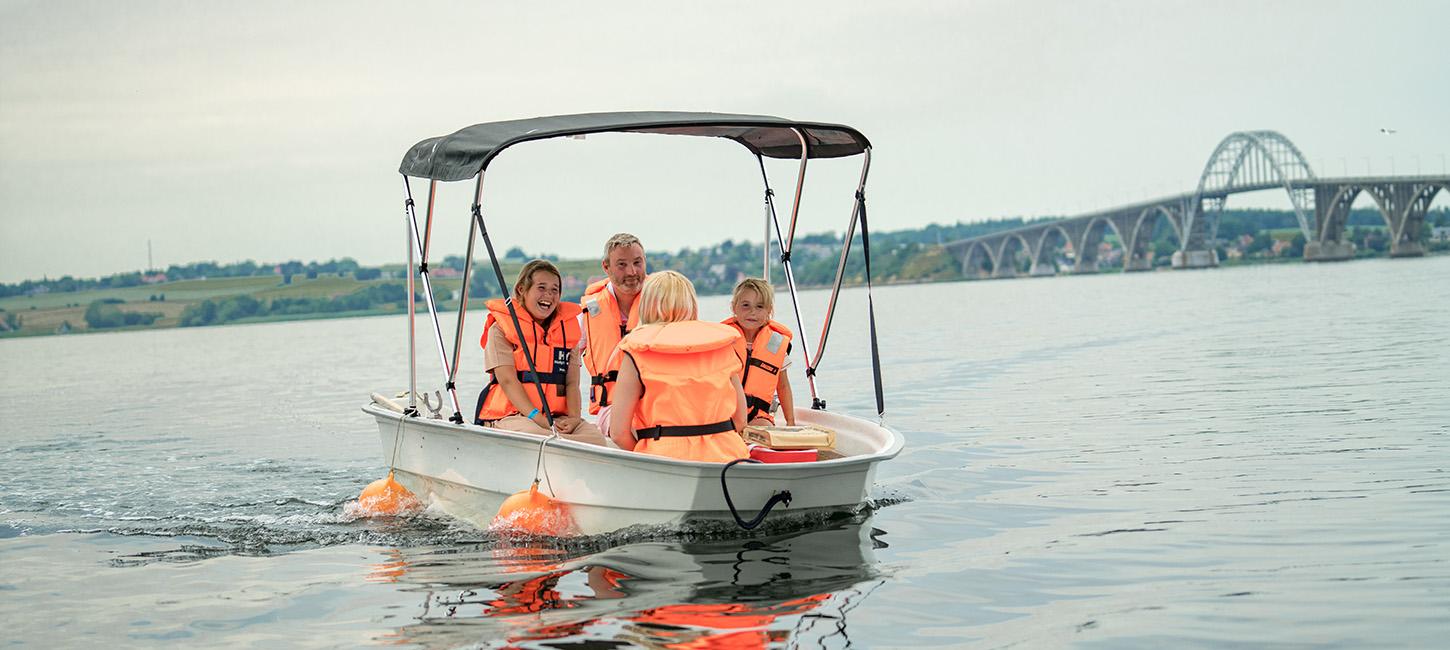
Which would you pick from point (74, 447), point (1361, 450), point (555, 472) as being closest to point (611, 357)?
point (555, 472)

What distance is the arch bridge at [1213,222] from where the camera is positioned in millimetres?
77562

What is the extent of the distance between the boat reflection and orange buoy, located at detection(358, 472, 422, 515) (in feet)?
4.35

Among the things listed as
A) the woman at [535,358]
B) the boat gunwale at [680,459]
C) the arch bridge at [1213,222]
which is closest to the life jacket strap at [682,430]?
the boat gunwale at [680,459]

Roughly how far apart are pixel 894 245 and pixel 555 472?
3568 inches

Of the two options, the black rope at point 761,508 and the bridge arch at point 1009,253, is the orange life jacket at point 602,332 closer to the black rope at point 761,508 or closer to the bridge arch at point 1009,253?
the black rope at point 761,508

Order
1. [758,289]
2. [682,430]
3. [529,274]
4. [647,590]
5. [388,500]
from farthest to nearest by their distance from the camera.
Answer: [388,500]
[529,274]
[758,289]
[682,430]
[647,590]

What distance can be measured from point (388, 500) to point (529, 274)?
216 centimetres

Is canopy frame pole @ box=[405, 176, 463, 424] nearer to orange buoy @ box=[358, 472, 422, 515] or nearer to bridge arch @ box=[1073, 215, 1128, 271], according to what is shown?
orange buoy @ box=[358, 472, 422, 515]

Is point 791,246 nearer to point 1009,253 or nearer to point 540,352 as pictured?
point 540,352

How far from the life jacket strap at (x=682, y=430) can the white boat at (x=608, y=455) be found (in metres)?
0.19

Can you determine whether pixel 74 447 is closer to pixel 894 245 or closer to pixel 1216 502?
pixel 1216 502

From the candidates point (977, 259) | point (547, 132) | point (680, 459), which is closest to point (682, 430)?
point (680, 459)

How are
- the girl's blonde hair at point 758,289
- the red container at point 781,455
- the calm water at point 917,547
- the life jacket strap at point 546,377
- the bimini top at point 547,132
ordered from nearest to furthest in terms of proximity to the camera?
the calm water at point 917,547 → the red container at point 781,455 → the bimini top at point 547,132 → the girl's blonde hair at point 758,289 → the life jacket strap at point 546,377

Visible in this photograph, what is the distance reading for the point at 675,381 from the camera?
21.5ft
